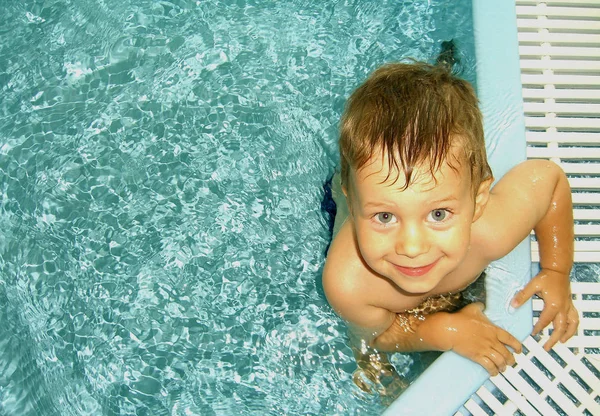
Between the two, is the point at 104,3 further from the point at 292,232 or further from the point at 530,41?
the point at 530,41

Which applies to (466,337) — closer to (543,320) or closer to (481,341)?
(481,341)

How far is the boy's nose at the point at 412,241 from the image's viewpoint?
5.26ft

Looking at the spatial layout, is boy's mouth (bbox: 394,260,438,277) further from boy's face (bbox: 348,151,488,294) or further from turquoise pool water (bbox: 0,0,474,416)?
turquoise pool water (bbox: 0,0,474,416)

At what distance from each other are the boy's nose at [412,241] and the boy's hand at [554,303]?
46cm

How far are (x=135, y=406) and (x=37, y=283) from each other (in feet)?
1.64

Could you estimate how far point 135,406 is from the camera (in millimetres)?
2172

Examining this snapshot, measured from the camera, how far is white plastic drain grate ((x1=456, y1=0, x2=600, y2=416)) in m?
1.89

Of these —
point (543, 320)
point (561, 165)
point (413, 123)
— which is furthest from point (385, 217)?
point (561, 165)

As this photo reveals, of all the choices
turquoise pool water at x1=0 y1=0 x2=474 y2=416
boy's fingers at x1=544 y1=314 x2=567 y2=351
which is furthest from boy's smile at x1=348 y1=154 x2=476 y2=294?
turquoise pool water at x1=0 y1=0 x2=474 y2=416

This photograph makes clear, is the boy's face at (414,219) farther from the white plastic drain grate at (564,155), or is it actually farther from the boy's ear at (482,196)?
the white plastic drain grate at (564,155)

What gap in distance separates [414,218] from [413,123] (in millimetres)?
201

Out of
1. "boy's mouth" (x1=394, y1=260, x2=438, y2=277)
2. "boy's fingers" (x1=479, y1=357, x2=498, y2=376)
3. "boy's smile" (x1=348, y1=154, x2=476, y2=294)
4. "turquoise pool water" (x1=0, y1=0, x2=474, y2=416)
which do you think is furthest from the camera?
"turquoise pool water" (x1=0, y1=0, x2=474, y2=416)

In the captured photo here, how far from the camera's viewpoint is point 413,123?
5.24ft

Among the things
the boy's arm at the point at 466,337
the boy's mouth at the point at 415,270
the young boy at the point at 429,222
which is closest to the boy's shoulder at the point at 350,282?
the young boy at the point at 429,222
